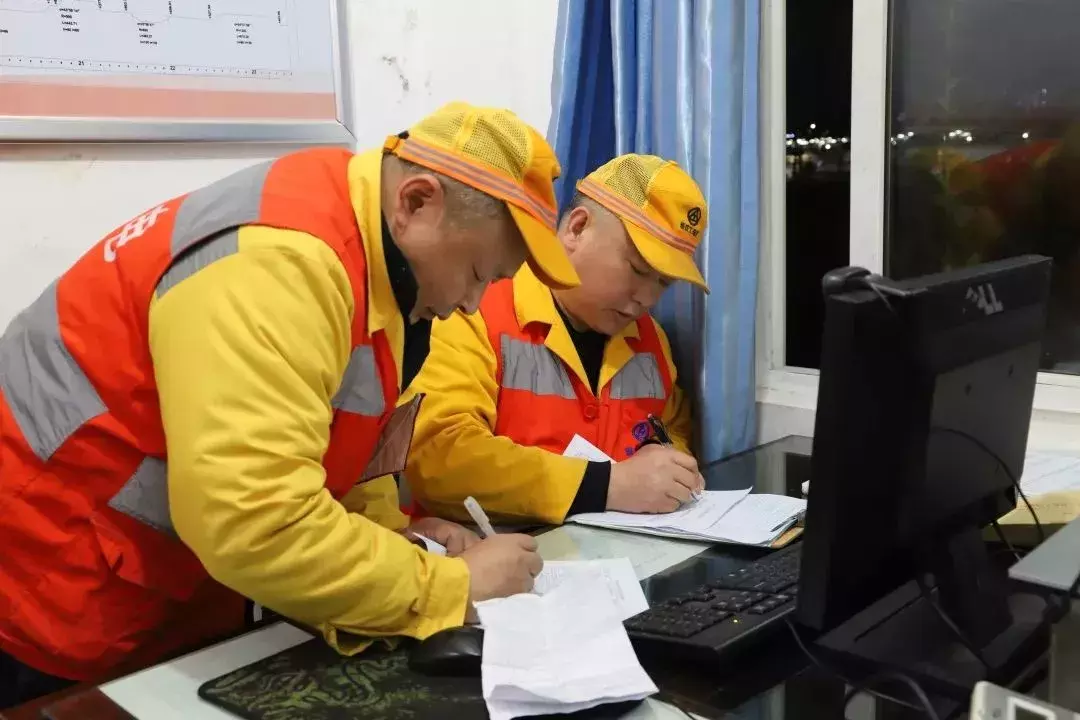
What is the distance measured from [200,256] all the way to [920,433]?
0.68m

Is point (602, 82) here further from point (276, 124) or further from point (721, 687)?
point (721, 687)

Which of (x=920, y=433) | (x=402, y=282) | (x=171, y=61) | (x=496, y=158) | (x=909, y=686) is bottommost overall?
(x=909, y=686)

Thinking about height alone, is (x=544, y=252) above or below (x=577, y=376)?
above

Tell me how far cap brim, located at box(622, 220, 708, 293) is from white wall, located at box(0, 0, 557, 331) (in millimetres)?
612

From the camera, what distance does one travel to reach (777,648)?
952 mm

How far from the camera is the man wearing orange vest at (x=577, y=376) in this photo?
1.44m

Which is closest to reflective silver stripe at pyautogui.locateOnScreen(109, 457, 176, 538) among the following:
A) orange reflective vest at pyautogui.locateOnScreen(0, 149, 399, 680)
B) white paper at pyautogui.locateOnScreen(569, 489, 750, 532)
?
orange reflective vest at pyautogui.locateOnScreen(0, 149, 399, 680)

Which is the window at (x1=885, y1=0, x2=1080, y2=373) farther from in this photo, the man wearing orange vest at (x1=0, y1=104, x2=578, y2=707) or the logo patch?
the man wearing orange vest at (x1=0, y1=104, x2=578, y2=707)

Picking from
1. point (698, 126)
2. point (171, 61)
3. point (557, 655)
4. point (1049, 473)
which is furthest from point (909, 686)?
point (171, 61)

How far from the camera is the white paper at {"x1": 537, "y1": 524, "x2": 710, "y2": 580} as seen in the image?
1.22m

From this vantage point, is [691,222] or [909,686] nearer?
[909,686]

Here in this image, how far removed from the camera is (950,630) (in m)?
0.91

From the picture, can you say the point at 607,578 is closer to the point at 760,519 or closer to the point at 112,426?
the point at 760,519

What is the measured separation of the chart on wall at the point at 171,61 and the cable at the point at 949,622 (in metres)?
1.35
